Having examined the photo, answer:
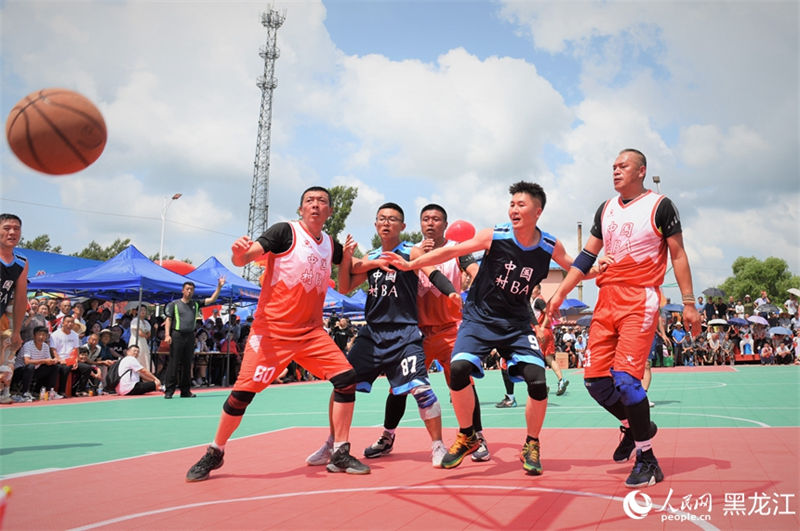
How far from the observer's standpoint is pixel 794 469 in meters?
5.06

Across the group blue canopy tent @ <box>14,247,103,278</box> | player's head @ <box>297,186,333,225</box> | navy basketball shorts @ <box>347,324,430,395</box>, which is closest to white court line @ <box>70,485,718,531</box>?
navy basketball shorts @ <box>347,324,430,395</box>

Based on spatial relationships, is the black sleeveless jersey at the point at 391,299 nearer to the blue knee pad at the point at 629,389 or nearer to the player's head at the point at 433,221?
the player's head at the point at 433,221

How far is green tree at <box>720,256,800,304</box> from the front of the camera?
86.8 m

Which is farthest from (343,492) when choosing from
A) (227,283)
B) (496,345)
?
(227,283)

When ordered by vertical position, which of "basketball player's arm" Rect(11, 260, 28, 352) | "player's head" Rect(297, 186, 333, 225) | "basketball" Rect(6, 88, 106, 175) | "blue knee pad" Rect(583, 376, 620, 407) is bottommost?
"blue knee pad" Rect(583, 376, 620, 407)

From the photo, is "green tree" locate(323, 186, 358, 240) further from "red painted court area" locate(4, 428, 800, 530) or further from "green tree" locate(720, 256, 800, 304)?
"green tree" locate(720, 256, 800, 304)

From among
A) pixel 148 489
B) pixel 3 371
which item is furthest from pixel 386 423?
pixel 3 371

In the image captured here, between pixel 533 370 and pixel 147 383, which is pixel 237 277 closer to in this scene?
pixel 147 383

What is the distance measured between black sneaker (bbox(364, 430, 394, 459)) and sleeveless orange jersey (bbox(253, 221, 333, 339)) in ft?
4.93

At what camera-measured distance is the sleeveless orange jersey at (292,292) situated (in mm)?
5426

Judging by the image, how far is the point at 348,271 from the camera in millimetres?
5988

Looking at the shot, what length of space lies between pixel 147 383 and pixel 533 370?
12.5 metres

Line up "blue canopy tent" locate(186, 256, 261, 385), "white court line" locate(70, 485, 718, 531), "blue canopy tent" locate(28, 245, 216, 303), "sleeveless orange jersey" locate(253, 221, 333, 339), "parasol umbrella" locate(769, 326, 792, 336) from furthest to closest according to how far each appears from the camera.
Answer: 1. "parasol umbrella" locate(769, 326, 792, 336)
2. "blue canopy tent" locate(186, 256, 261, 385)
3. "blue canopy tent" locate(28, 245, 216, 303)
4. "sleeveless orange jersey" locate(253, 221, 333, 339)
5. "white court line" locate(70, 485, 718, 531)

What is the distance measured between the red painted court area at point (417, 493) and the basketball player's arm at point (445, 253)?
179 centimetres
